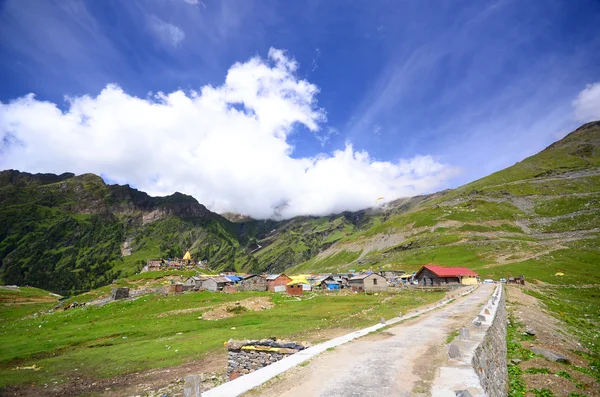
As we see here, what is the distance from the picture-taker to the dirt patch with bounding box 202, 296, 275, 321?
48375 millimetres

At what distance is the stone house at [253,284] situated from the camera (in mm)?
100812

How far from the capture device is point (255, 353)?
18.1m

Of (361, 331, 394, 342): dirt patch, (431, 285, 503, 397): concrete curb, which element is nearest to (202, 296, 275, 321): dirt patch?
(361, 331, 394, 342): dirt patch

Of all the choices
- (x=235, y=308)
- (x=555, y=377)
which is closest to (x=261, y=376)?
(x=555, y=377)

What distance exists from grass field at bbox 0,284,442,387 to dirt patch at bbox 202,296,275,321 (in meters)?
1.62

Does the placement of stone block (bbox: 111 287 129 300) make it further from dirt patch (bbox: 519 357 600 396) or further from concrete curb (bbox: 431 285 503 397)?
dirt patch (bbox: 519 357 600 396)

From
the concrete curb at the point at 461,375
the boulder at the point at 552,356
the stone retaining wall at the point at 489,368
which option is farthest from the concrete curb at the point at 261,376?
the boulder at the point at 552,356

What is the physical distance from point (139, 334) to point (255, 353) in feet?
102

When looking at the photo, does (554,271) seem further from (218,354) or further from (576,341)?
(218,354)

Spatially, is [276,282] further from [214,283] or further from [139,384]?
[139,384]

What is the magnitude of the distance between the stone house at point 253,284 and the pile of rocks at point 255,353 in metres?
84.2

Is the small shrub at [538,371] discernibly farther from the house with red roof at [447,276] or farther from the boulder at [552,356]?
the house with red roof at [447,276]

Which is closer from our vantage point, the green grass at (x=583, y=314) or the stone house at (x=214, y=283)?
the green grass at (x=583, y=314)

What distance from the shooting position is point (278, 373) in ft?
38.6
